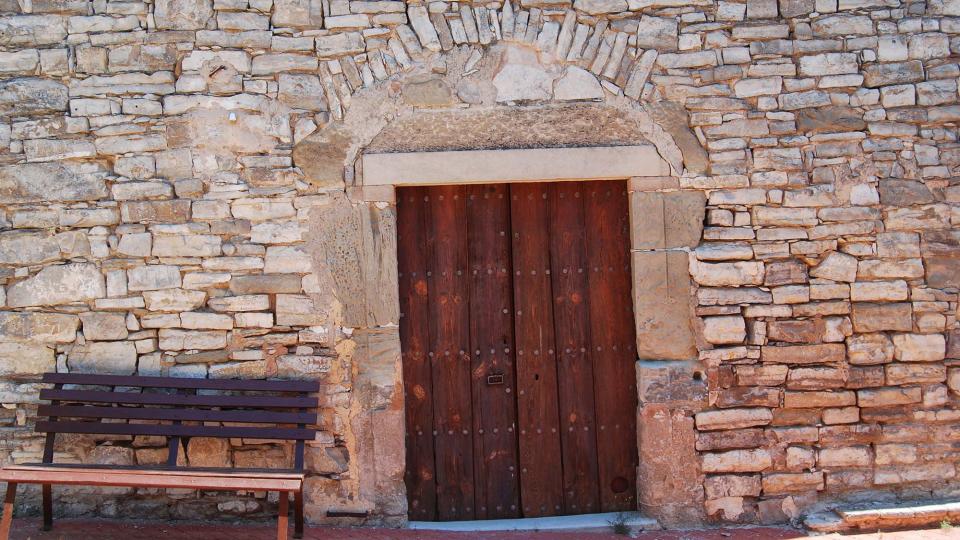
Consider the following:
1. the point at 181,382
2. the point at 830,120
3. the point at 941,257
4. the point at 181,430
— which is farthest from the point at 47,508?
the point at 941,257

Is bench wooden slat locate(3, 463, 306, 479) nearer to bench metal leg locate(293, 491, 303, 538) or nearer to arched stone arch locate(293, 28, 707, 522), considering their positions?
bench metal leg locate(293, 491, 303, 538)

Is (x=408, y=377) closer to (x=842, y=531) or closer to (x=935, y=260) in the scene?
(x=842, y=531)

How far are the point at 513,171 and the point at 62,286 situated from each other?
2.37m

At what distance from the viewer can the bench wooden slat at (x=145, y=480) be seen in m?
3.34

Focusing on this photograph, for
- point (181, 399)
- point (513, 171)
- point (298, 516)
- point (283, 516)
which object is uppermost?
point (513, 171)

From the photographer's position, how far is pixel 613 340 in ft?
14.0

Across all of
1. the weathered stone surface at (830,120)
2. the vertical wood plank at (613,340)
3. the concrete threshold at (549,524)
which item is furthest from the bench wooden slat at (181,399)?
the weathered stone surface at (830,120)

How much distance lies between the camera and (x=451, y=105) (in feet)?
13.3

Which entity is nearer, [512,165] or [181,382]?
[181,382]

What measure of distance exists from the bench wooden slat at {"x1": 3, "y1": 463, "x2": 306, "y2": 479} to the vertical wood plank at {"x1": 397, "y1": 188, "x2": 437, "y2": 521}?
0.77 metres

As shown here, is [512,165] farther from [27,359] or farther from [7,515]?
[7,515]

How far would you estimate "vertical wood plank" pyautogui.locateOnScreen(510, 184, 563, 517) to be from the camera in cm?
423

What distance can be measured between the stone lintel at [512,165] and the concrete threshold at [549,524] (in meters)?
1.79

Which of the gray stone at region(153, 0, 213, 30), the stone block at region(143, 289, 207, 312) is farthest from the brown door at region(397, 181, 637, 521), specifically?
the gray stone at region(153, 0, 213, 30)
